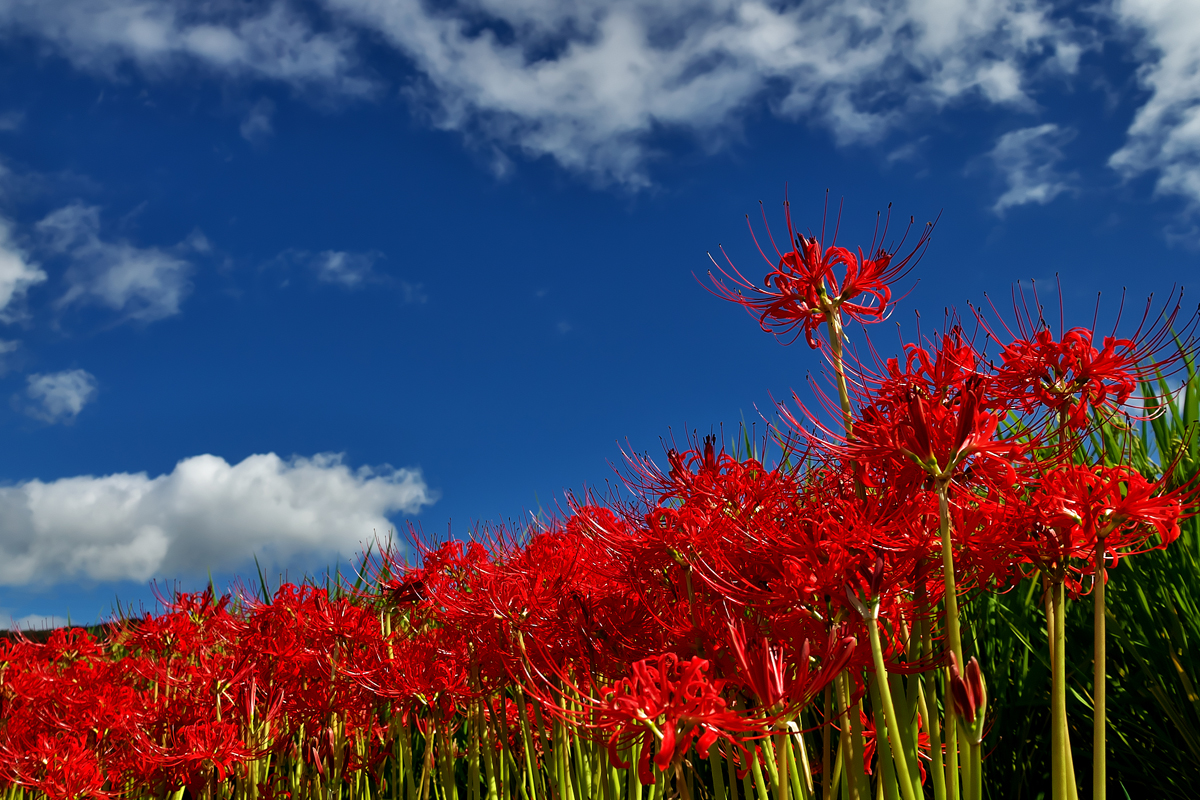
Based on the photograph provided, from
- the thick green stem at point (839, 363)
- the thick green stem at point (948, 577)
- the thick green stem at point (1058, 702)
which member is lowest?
the thick green stem at point (1058, 702)

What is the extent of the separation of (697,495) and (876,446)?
2.57 ft

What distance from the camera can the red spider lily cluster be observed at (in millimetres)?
1771

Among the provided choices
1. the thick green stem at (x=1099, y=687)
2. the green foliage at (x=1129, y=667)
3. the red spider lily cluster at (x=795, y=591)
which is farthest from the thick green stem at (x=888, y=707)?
the green foliage at (x=1129, y=667)

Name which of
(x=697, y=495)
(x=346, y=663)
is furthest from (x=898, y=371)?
(x=346, y=663)

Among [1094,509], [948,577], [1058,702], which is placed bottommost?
[1058,702]

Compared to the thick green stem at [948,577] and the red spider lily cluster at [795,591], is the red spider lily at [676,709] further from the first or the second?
the thick green stem at [948,577]

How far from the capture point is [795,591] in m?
1.92

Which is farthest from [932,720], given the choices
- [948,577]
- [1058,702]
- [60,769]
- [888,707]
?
[60,769]

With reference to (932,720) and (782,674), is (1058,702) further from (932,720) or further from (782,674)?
(782,674)

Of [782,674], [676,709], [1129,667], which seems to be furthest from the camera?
[1129,667]

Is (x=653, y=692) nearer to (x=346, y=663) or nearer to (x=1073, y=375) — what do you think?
(x=1073, y=375)

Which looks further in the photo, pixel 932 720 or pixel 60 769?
pixel 60 769

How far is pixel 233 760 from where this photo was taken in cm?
390

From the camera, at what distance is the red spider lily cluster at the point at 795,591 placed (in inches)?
69.7
